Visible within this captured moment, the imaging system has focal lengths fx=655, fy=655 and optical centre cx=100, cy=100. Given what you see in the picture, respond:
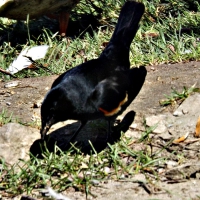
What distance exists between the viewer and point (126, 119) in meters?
5.79

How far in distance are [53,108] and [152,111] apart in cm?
115

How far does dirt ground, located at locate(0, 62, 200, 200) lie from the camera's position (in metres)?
4.68

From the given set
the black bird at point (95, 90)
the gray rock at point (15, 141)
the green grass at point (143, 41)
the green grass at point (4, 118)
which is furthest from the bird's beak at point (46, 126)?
the green grass at point (143, 41)

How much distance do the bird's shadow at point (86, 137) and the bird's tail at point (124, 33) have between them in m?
0.55

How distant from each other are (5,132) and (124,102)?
3.43ft

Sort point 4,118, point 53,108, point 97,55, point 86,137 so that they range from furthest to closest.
→ 1. point 97,55
2. point 4,118
3. point 86,137
4. point 53,108

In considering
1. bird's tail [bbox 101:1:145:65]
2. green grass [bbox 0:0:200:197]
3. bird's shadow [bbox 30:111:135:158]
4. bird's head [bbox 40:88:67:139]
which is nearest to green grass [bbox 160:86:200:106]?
green grass [bbox 0:0:200:197]

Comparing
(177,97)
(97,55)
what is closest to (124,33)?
(177,97)

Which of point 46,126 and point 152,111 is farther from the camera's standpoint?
point 152,111

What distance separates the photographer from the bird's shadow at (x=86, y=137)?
17.7 feet

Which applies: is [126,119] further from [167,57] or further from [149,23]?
[149,23]

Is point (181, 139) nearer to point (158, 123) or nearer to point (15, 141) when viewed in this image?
point (158, 123)

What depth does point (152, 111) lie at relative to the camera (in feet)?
19.1

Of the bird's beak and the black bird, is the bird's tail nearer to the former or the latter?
the black bird
